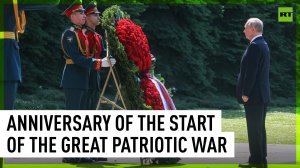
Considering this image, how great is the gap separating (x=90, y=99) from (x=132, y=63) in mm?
1055

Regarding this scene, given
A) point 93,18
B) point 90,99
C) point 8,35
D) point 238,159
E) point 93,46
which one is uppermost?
point 93,18

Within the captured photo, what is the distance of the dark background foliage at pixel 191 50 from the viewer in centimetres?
2319

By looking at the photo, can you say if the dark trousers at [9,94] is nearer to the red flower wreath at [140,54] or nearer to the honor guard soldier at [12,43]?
the honor guard soldier at [12,43]

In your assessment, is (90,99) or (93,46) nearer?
(93,46)

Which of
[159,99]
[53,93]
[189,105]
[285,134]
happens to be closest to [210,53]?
[189,105]

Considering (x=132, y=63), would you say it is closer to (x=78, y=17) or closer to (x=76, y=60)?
(x=76, y=60)

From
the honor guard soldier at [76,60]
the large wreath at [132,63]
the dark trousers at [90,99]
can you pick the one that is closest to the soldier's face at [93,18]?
the honor guard soldier at [76,60]

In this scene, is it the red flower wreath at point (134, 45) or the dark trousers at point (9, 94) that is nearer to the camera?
the dark trousers at point (9, 94)

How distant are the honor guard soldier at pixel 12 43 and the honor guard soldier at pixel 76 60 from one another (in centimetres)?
191

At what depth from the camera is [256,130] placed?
8250 mm

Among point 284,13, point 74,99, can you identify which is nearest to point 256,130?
point 74,99

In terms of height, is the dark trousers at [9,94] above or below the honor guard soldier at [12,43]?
below

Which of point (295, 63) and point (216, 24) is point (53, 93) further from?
point (295, 63)

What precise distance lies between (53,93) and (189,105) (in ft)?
19.5
